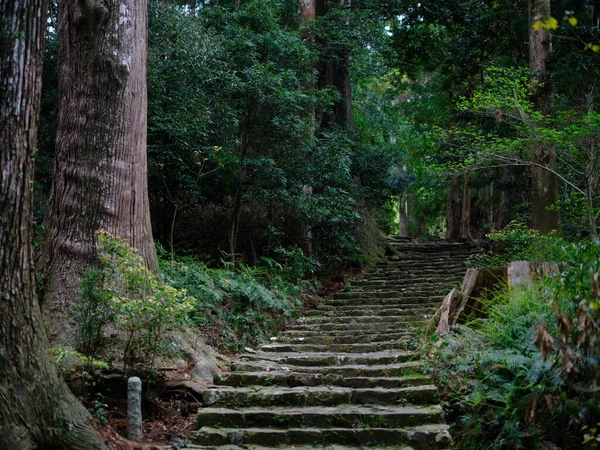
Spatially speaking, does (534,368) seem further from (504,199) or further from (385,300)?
(504,199)

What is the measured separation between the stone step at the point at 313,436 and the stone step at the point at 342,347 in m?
2.93

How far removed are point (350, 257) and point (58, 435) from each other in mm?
11465

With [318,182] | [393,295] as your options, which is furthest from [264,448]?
[318,182]

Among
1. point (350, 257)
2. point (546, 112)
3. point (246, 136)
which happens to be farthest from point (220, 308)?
point (546, 112)

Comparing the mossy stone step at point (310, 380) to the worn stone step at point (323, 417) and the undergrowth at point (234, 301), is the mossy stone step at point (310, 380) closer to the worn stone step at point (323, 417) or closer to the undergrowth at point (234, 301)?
the worn stone step at point (323, 417)

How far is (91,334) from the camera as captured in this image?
5.70m

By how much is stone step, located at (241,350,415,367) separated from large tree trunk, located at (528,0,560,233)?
5.59m

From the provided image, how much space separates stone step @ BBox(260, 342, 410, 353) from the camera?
8453mm

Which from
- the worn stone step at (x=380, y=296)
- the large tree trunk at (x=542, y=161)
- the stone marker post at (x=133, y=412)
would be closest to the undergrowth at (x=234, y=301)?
the worn stone step at (x=380, y=296)

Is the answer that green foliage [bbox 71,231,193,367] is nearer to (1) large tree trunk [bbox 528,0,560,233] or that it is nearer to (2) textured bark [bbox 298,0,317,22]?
(1) large tree trunk [bbox 528,0,560,233]

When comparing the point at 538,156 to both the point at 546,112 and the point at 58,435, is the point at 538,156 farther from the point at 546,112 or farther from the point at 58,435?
the point at 58,435

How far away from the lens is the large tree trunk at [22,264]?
4.20 metres

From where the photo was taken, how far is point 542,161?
11492 millimetres

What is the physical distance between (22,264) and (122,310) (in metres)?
1.46
